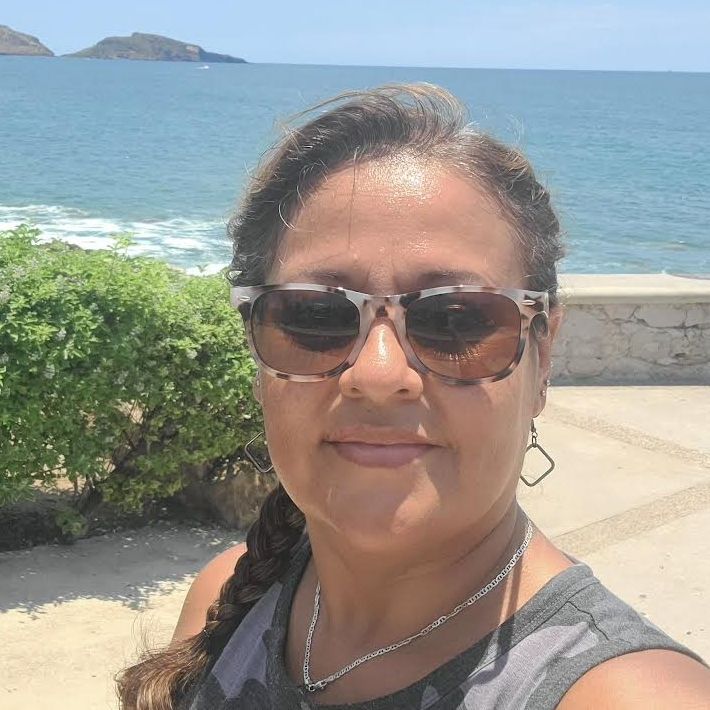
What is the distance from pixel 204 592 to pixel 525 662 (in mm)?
830

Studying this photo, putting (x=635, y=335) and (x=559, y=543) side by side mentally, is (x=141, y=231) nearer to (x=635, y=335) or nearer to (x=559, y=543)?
(x=635, y=335)

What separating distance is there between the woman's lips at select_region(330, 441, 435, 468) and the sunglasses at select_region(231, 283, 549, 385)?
0.37 ft

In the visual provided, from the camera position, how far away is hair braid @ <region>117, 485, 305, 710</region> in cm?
166

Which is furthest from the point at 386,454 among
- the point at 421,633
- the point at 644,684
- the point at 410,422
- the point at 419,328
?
the point at 644,684

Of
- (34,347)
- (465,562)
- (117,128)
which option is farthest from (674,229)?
(117,128)

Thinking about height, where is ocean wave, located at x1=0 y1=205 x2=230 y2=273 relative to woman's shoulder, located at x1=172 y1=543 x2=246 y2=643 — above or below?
below

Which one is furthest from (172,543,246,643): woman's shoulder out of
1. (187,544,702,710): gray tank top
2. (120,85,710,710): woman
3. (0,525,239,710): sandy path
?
(0,525,239,710): sandy path

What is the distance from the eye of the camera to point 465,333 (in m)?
1.43

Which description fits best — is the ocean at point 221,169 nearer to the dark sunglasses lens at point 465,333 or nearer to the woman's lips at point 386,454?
the dark sunglasses lens at point 465,333

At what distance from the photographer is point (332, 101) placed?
5.26ft

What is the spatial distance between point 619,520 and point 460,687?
14.2ft

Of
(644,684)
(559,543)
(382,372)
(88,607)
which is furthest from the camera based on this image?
(559,543)

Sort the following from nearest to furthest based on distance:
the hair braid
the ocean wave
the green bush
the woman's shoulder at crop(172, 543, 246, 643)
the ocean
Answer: the hair braid
the woman's shoulder at crop(172, 543, 246, 643)
the green bush
the ocean wave
the ocean

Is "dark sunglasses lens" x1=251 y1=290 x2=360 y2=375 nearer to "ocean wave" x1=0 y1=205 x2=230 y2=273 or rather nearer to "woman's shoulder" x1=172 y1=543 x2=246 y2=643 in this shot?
"woman's shoulder" x1=172 y1=543 x2=246 y2=643
